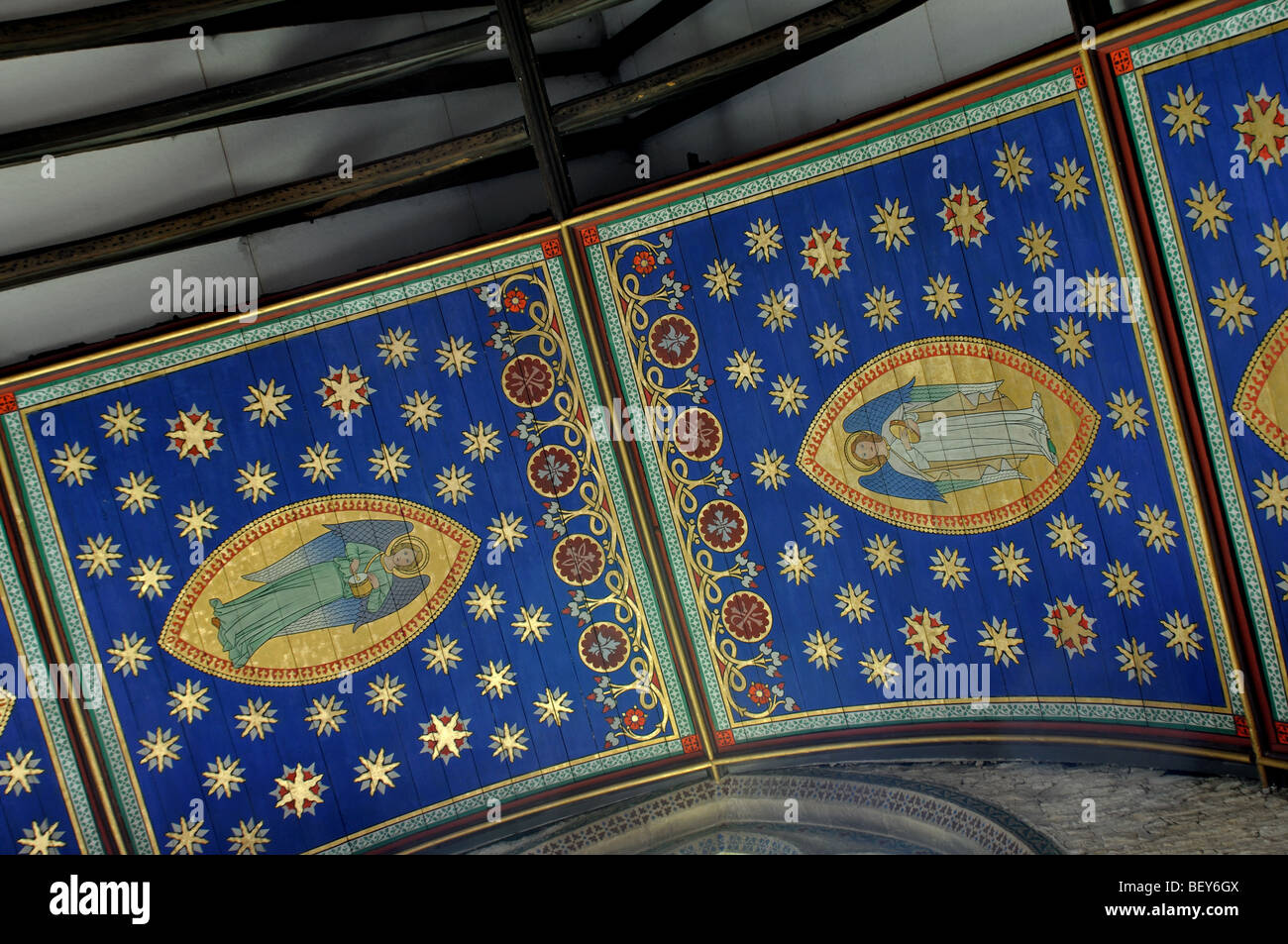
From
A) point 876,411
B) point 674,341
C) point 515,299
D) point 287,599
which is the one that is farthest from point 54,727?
point 876,411

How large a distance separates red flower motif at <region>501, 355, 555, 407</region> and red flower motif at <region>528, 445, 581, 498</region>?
26 cm

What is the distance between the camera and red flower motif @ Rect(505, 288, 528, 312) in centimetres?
491

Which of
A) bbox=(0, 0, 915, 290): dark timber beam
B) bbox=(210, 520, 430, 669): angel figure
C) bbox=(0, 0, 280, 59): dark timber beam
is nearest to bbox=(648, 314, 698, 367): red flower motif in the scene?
bbox=(0, 0, 915, 290): dark timber beam

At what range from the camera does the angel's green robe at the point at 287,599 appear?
496cm

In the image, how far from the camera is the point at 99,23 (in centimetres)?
419

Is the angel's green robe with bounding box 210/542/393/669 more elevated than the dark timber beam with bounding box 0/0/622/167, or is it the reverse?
the dark timber beam with bounding box 0/0/622/167

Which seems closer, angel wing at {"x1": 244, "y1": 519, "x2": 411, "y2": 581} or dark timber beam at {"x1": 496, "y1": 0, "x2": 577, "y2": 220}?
dark timber beam at {"x1": 496, "y1": 0, "x2": 577, "y2": 220}

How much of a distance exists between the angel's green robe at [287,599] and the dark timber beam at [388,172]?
5.53 ft

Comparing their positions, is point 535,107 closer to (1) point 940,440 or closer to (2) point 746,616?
(1) point 940,440

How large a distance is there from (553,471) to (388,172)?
1.63m

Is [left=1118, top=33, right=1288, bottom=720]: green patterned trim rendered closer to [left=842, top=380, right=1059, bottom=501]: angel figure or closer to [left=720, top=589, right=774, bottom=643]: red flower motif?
[left=842, top=380, right=1059, bottom=501]: angel figure

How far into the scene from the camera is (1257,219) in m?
3.41

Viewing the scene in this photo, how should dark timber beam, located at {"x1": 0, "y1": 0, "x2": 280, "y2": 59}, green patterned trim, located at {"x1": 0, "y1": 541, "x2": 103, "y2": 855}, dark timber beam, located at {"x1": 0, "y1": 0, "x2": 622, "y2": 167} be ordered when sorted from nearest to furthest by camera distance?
1. dark timber beam, located at {"x1": 0, "y1": 0, "x2": 280, "y2": 59}
2. dark timber beam, located at {"x1": 0, "y1": 0, "x2": 622, "y2": 167}
3. green patterned trim, located at {"x1": 0, "y1": 541, "x2": 103, "y2": 855}

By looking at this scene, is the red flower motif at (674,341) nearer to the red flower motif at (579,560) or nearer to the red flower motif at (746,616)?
the red flower motif at (579,560)
